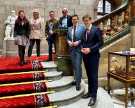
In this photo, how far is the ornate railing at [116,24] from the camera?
926 centimetres

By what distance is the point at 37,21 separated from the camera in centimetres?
948

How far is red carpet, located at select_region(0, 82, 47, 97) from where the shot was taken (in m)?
7.00

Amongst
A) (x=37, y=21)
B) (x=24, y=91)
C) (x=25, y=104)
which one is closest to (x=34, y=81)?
(x=24, y=91)

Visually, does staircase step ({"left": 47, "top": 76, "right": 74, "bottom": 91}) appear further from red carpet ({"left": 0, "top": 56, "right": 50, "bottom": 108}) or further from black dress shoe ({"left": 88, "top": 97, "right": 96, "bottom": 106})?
black dress shoe ({"left": 88, "top": 97, "right": 96, "bottom": 106})

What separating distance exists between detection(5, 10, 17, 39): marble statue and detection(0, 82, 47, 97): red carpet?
21.8 feet

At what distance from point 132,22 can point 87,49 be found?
10.2ft

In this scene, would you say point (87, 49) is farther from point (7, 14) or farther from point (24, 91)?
point (7, 14)

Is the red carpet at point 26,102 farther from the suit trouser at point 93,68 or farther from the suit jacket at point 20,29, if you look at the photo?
the suit jacket at point 20,29

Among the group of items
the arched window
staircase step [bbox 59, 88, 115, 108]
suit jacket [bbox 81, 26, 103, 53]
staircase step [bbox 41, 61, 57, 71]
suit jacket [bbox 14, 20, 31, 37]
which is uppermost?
the arched window

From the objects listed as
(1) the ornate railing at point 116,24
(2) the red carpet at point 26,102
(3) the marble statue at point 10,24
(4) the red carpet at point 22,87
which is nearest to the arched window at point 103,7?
(3) the marble statue at point 10,24

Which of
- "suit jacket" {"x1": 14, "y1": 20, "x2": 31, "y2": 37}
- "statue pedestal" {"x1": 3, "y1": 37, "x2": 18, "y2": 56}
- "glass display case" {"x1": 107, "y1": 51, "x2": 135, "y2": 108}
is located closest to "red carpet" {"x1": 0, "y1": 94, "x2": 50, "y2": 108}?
"glass display case" {"x1": 107, "y1": 51, "x2": 135, "y2": 108}

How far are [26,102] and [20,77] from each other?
1.15 metres

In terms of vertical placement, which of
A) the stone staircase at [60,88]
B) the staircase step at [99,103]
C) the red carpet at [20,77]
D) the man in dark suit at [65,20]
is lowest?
the staircase step at [99,103]

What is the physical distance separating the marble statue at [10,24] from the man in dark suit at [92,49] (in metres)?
7.54
